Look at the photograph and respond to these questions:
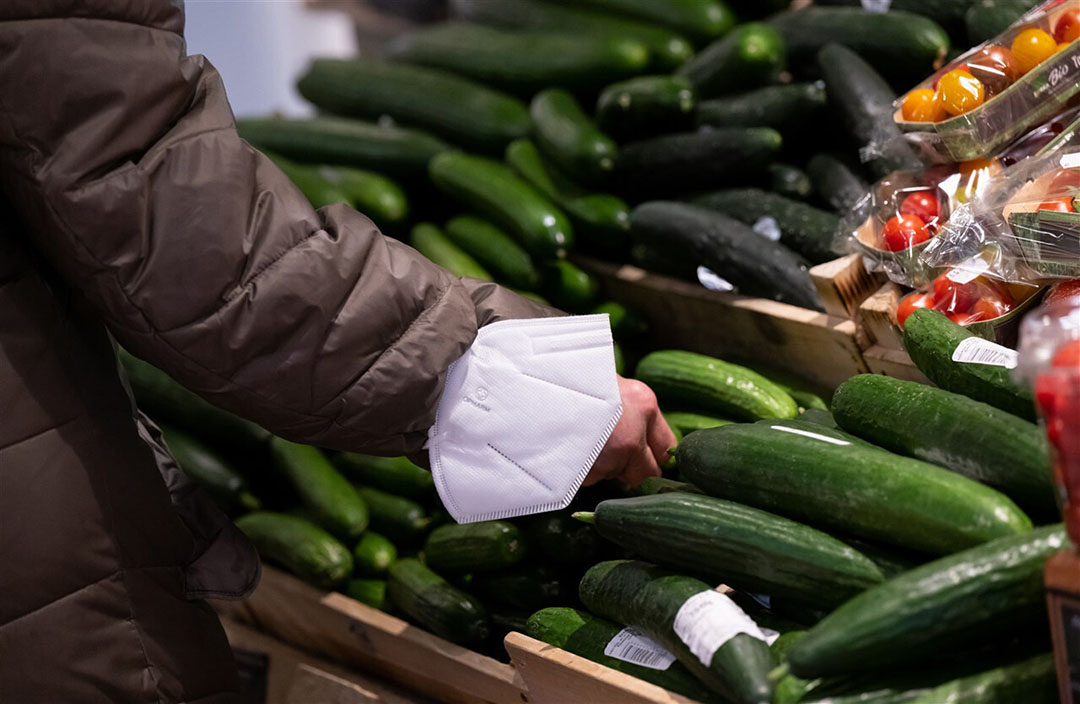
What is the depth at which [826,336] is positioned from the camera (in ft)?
7.02

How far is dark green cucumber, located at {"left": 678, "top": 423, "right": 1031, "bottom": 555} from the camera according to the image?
1.26m

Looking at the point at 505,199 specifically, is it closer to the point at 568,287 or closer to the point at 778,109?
the point at 568,287

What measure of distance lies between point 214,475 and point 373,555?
1.54ft

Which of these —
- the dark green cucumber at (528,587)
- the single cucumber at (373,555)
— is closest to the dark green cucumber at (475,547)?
the dark green cucumber at (528,587)

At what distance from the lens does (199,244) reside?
141 cm

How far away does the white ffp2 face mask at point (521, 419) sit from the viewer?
1.63 m

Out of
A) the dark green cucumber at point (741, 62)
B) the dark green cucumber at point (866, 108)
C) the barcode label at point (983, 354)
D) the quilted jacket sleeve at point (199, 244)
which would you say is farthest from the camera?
the dark green cucumber at point (741, 62)

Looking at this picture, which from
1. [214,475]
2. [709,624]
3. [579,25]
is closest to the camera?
[709,624]

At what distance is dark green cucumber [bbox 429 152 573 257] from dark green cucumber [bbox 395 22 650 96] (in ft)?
1.11

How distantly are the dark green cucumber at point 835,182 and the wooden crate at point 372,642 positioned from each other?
50.2 inches

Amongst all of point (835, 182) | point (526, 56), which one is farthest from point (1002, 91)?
point (526, 56)

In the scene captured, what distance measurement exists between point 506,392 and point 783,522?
0.47m

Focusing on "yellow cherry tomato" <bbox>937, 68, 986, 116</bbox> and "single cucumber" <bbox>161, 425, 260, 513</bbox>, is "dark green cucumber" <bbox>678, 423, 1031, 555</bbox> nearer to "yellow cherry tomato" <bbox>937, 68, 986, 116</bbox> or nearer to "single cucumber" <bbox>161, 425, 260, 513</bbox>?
"yellow cherry tomato" <bbox>937, 68, 986, 116</bbox>

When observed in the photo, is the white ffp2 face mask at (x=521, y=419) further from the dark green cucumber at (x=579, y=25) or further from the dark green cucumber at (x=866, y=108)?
the dark green cucumber at (x=579, y=25)
